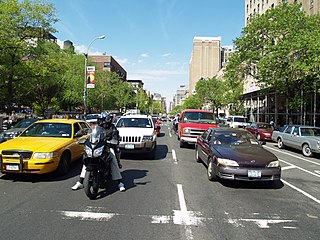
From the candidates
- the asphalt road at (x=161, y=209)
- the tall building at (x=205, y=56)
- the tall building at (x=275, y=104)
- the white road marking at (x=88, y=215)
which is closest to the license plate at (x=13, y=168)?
the asphalt road at (x=161, y=209)

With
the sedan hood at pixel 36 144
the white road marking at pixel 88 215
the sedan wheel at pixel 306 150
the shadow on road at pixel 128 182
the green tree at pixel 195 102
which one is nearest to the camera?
the white road marking at pixel 88 215

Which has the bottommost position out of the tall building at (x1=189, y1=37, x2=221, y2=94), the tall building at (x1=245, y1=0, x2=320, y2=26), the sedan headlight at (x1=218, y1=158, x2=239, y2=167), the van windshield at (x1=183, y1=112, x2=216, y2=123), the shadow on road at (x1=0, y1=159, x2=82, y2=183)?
the shadow on road at (x1=0, y1=159, x2=82, y2=183)

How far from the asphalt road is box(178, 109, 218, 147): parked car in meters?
6.05

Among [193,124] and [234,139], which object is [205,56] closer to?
[193,124]

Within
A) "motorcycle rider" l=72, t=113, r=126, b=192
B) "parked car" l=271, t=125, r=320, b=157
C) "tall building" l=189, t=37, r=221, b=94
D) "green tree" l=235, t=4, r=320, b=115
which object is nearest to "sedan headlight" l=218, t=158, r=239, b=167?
"motorcycle rider" l=72, t=113, r=126, b=192

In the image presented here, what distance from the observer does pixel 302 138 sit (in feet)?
47.0

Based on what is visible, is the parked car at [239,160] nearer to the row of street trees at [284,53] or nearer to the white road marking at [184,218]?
the white road marking at [184,218]

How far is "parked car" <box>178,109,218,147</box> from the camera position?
14.0 meters

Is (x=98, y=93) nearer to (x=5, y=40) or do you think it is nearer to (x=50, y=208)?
(x=5, y=40)

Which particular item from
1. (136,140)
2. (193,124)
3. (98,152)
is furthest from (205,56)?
(98,152)

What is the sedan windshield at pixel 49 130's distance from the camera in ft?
27.1

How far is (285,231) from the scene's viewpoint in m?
4.39

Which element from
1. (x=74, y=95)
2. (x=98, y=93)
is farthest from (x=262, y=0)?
(x=74, y=95)

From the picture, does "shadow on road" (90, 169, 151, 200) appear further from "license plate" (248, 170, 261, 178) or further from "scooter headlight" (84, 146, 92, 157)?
"license plate" (248, 170, 261, 178)
